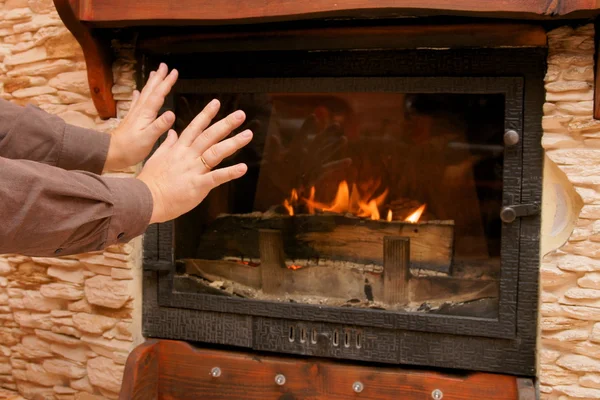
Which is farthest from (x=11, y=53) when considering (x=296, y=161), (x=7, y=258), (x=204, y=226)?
(x=296, y=161)

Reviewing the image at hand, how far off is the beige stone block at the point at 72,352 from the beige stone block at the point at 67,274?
0.87ft

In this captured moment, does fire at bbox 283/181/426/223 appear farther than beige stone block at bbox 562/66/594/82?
Yes

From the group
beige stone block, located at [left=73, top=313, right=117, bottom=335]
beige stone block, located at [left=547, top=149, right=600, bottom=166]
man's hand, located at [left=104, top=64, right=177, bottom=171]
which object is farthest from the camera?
beige stone block, located at [left=73, top=313, right=117, bottom=335]

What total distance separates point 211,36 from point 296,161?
533 millimetres

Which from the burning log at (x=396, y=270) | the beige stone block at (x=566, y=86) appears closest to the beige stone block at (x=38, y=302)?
the burning log at (x=396, y=270)

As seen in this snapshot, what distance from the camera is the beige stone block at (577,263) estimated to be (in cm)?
174

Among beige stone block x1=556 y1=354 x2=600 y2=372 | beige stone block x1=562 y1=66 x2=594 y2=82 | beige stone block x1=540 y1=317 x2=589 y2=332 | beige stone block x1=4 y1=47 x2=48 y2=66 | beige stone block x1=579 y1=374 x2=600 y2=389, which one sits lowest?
beige stone block x1=579 y1=374 x2=600 y2=389

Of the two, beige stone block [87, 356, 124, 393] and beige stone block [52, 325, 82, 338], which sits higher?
beige stone block [52, 325, 82, 338]

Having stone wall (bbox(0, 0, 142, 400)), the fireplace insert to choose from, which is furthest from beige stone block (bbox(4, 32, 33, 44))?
the fireplace insert

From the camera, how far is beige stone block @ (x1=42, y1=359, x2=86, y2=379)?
2.32 metres

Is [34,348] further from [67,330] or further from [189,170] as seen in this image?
[189,170]

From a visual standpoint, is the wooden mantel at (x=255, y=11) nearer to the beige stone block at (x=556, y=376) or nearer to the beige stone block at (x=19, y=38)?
the beige stone block at (x=19, y=38)

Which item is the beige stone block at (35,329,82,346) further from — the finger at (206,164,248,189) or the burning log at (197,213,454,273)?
the finger at (206,164,248,189)

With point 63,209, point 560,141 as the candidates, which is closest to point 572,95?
point 560,141
